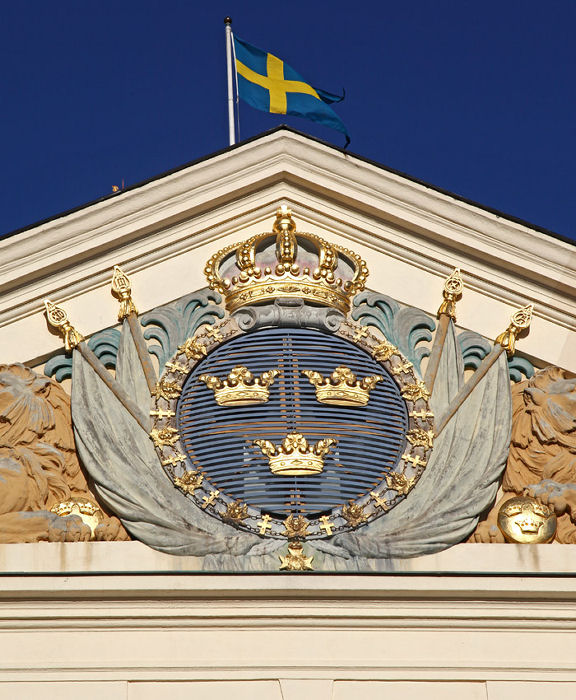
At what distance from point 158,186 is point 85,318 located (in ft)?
3.25

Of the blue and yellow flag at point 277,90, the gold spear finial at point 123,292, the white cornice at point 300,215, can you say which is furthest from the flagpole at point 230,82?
the gold spear finial at point 123,292

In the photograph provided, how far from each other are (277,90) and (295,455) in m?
3.46

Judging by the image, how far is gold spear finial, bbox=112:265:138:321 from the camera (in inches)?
406

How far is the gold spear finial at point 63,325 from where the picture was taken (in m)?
10.2

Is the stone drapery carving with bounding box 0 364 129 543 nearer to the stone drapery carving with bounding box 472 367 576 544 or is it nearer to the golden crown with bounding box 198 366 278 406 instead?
the golden crown with bounding box 198 366 278 406

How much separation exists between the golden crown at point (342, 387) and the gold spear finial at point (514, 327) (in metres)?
0.87

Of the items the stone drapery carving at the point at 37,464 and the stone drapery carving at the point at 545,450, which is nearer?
the stone drapery carving at the point at 37,464

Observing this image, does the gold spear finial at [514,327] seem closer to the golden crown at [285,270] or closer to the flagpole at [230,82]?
the golden crown at [285,270]

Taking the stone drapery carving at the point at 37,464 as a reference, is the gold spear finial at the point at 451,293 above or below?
above

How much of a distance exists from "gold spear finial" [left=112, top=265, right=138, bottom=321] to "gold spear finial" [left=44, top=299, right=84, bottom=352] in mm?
311
